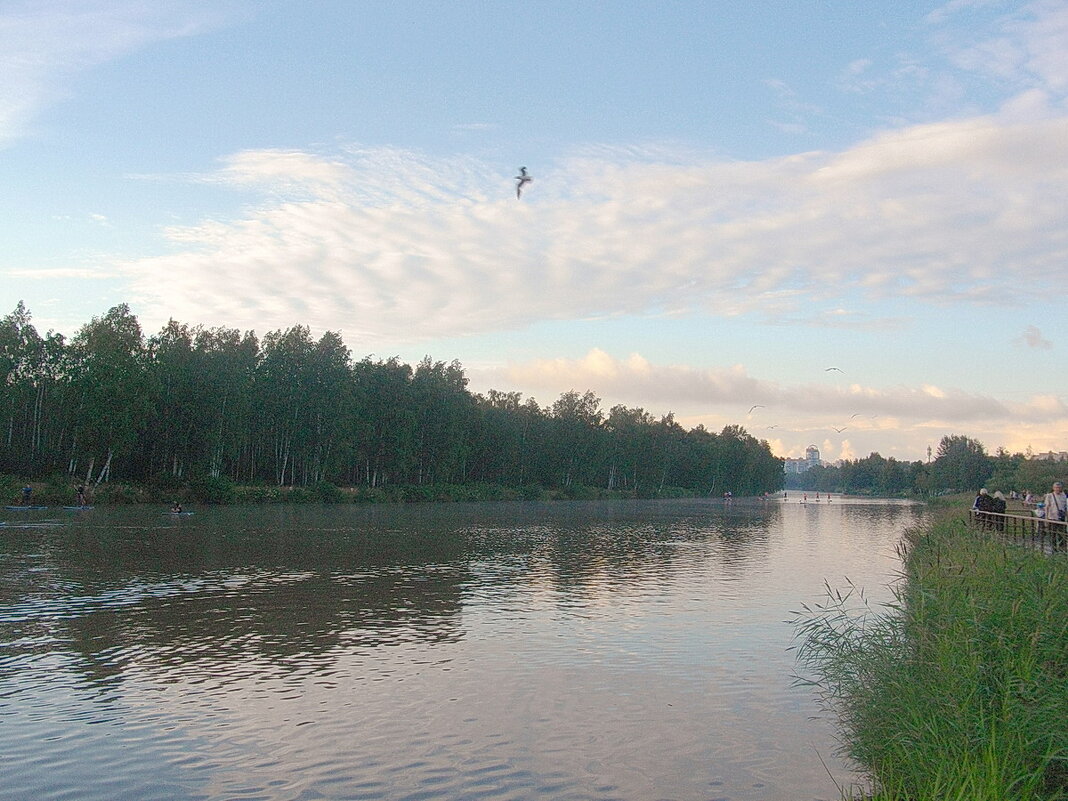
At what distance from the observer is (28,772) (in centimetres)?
1104

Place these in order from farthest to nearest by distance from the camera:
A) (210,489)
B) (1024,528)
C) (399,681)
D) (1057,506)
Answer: (210,489) < (1057,506) < (1024,528) < (399,681)

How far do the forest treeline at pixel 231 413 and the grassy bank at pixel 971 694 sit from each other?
71434mm

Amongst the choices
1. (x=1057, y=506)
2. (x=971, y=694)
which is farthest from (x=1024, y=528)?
(x=971, y=694)

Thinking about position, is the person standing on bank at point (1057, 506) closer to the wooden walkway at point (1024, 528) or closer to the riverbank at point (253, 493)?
the wooden walkway at point (1024, 528)

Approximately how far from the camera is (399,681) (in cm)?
1602

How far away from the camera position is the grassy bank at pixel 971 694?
8.38m

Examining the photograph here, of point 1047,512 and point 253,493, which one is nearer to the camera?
point 1047,512

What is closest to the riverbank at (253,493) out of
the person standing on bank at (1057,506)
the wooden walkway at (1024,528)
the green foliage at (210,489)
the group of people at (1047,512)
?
the green foliage at (210,489)

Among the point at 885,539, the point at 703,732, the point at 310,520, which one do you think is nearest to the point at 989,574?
the point at 703,732

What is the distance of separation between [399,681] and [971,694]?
985cm

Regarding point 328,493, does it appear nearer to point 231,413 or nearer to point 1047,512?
point 231,413

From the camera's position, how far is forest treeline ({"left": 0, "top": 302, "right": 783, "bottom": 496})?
75.3 m

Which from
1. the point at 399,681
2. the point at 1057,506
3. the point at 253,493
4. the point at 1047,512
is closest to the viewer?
the point at 399,681

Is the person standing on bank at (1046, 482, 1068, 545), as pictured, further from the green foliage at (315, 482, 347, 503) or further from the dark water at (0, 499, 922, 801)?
the green foliage at (315, 482, 347, 503)
